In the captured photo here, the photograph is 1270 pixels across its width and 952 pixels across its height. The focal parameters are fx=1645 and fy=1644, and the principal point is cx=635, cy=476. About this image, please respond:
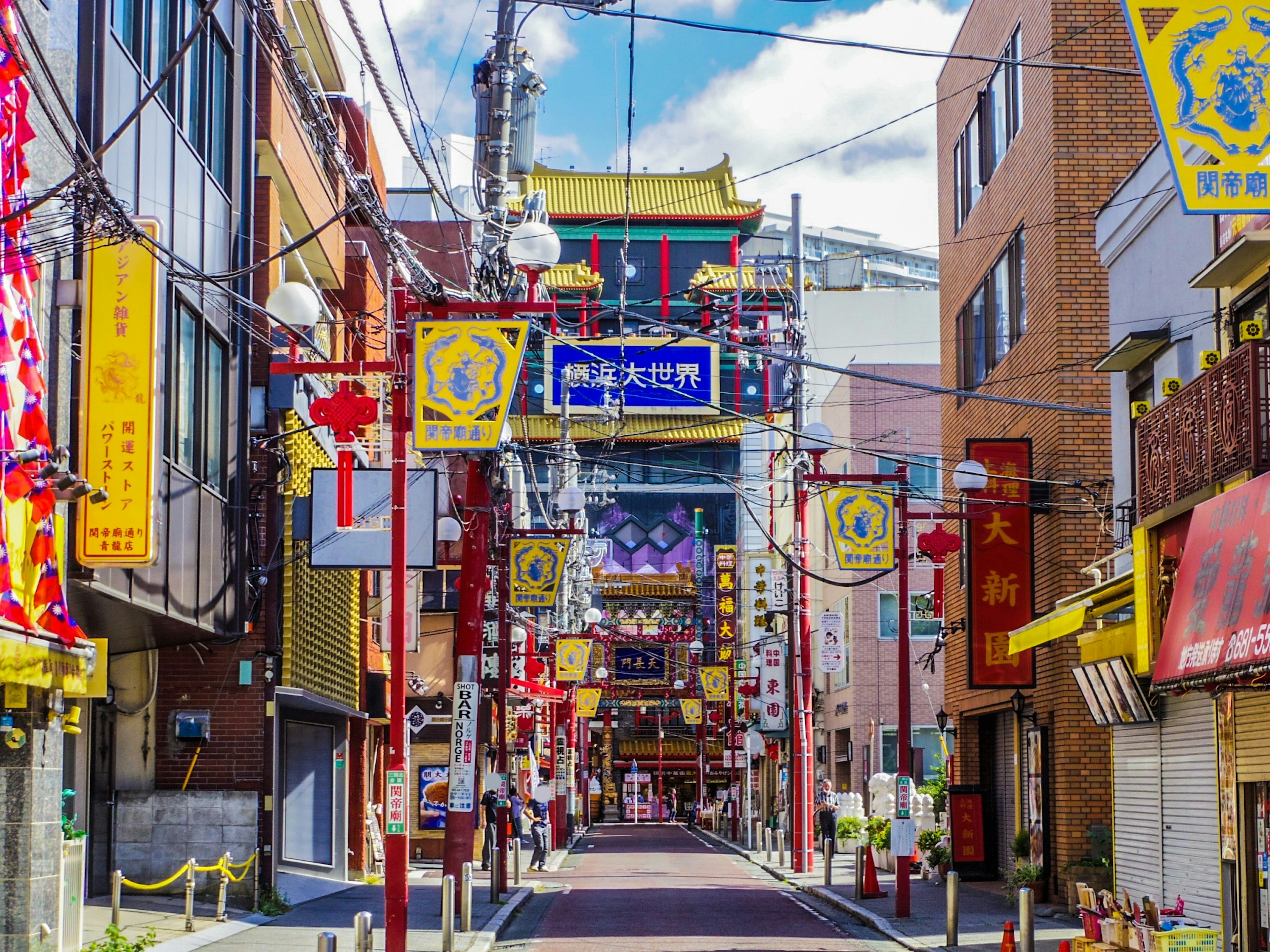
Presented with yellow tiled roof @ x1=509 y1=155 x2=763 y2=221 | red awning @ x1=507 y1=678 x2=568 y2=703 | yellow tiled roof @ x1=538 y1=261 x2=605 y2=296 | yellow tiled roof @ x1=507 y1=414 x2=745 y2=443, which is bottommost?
red awning @ x1=507 y1=678 x2=568 y2=703

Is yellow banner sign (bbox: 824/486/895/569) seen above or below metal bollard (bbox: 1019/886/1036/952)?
above

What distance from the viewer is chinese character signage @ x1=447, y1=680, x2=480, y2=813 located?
2208cm

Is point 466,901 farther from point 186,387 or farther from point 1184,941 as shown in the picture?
point 1184,941

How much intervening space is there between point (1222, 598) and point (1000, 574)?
40.2 ft

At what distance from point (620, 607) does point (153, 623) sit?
293 feet

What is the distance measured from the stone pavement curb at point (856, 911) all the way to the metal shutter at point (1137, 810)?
2750 mm

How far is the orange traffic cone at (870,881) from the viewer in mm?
27922

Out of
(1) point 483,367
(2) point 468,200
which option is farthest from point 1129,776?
(2) point 468,200

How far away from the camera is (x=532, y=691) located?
45.5 m

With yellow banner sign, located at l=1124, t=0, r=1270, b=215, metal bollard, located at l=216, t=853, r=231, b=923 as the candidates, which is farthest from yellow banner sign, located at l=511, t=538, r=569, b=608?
yellow banner sign, located at l=1124, t=0, r=1270, b=215

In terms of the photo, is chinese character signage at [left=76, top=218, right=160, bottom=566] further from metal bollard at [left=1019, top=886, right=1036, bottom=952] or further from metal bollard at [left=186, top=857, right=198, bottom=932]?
metal bollard at [left=1019, top=886, right=1036, bottom=952]

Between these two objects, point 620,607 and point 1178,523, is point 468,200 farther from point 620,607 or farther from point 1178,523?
point 620,607

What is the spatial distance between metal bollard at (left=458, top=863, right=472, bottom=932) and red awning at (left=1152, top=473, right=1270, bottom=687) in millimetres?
9508

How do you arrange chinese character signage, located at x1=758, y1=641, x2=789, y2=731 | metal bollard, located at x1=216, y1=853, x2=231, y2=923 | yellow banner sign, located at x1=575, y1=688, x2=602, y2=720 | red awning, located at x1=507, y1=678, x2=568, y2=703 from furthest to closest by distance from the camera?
yellow banner sign, located at x1=575, y1=688, x2=602, y2=720 → chinese character signage, located at x1=758, y1=641, x2=789, y2=731 → red awning, located at x1=507, y1=678, x2=568, y2=703 → metal bollard, located at x1=216, y1=853, x2=231, y2=923
